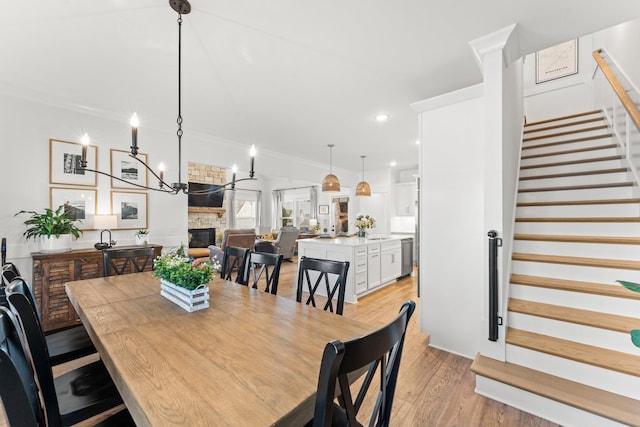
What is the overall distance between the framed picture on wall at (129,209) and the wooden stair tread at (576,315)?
433 centimetres

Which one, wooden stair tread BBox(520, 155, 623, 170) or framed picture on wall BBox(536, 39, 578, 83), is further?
framed picture on wall BBox(536, 39, 578, 83)

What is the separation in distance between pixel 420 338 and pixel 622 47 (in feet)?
13.7

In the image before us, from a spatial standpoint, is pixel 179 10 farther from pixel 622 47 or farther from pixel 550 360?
pixel 622 47

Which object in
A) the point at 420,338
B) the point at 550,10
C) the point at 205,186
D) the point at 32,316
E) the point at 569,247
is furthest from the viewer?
the point at 205,186

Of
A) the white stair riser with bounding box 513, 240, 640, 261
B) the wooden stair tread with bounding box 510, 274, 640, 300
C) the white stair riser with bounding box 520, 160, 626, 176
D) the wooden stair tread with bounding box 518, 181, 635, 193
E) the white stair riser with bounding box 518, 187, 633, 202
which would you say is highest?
the white stair riser with bounding box 520, 160, 626, 176

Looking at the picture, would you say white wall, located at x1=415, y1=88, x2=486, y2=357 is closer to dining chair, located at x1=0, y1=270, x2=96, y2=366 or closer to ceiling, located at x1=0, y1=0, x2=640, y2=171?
ceiling, located at x1=0, y1=0, x2=640, y2=171

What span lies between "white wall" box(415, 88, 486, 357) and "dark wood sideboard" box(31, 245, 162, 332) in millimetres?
3717

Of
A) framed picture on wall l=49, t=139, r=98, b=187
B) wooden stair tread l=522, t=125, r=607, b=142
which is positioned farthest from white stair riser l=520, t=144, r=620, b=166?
framed picture on wall l=49, t=139, r=98, b=187

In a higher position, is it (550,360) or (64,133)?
(64,133)

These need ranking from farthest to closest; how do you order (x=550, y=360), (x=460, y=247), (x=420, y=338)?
(x=420, y=338) → (x=460, y=247) → (x=550, y=360)

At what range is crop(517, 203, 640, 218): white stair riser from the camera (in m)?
2.58

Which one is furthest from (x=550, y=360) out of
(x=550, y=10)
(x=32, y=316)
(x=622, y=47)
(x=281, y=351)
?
(x=622, y=47)

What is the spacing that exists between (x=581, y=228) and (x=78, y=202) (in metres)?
5.40

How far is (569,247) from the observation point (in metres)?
2.50
